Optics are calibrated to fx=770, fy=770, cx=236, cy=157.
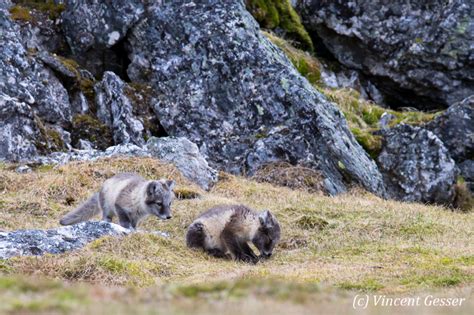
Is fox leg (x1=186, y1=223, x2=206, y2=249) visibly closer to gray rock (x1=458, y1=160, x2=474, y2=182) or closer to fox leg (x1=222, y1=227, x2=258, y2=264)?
fox leg (x1=222, y1=227, x2=258, y2=264)

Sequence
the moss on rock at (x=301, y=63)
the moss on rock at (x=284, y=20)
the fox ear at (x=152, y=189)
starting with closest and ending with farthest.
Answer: the fox ear at (x=152, y=189) → the moss on rock at (x=301, y=63) → the moss on rock at (x=284, y=20)

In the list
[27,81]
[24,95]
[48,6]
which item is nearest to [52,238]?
[24,95]

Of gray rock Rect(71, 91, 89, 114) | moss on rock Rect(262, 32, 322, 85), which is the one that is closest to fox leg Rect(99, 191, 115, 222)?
gray rock Rect(71, 91, 89, 114)

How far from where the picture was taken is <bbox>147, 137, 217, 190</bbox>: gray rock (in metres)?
21.0

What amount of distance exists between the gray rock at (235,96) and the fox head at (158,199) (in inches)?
341

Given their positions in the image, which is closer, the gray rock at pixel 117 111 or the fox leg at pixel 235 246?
the fox leg at pixel 235 246

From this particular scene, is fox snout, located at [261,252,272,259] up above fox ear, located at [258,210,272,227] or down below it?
below

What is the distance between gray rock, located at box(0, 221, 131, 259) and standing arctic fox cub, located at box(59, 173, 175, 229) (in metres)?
1.29

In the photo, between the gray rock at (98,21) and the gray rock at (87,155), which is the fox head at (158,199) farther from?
the gray rock at (98,21)

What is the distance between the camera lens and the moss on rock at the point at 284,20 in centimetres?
3219

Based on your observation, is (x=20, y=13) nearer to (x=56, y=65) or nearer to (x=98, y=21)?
(x=98, y=21)

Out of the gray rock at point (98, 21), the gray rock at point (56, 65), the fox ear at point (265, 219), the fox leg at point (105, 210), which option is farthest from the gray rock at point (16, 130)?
the fox ear at point (265, 219)

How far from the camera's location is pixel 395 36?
105 feet

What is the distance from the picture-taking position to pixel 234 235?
13922 millimetres
